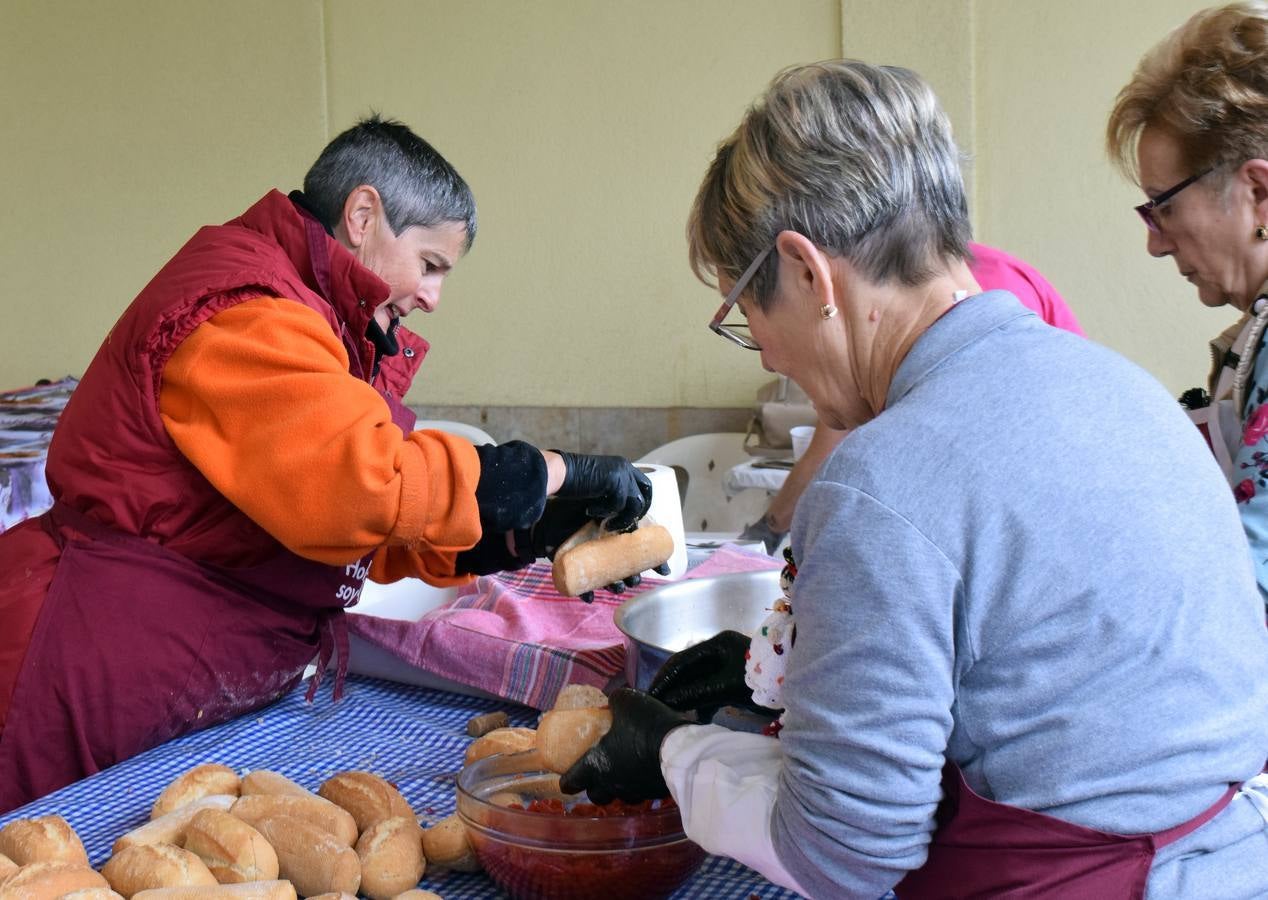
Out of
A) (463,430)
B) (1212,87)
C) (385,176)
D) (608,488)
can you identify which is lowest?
(463,430)

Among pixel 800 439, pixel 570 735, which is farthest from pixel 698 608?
pixel 800 439

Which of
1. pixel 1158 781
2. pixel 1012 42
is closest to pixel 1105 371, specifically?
pixel 1158 781

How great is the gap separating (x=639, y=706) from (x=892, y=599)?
1.44ft

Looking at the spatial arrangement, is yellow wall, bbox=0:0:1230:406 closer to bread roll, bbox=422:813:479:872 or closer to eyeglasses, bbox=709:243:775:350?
eyeglasses, bbox=709:243:775:350

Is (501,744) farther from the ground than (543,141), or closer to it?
closer to it

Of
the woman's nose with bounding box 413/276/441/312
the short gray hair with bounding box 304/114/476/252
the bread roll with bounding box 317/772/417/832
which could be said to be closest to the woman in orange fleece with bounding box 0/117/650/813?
the short gray hair with bounding box 304/114/476/252

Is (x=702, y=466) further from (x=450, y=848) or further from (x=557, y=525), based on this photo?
(x=450, y=848)

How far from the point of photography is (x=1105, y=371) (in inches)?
42.4

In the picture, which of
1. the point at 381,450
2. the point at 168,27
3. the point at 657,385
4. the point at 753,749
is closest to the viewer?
the point at 753,749

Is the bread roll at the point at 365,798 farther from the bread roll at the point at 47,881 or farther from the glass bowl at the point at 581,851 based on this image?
the bread roll at the point at 47,881

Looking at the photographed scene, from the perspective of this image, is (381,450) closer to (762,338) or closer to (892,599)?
(762,338)

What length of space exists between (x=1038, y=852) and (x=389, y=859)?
0.68 metres

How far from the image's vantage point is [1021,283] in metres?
2.25

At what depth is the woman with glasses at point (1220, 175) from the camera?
68.2 inches
